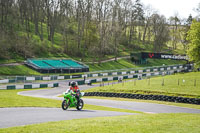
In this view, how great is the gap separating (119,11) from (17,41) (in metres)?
40.8

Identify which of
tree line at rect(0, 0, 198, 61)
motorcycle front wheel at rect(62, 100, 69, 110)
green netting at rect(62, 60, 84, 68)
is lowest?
green netting at rect(62, 60, 84, 68)

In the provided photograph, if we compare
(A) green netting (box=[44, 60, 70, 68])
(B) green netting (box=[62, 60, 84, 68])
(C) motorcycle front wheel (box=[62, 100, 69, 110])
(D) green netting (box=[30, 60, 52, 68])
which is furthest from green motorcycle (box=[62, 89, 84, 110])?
(B) green netting (box=[62, 60, 84, 68])

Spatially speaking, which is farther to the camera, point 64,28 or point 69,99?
point 64,28

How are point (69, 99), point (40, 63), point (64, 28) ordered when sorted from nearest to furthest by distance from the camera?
point (69, 99) → point (40, 63) → point (64, 28)

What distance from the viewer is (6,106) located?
17.0 m

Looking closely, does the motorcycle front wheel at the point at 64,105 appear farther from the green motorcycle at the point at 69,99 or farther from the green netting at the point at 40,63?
the green netting at the point at 40,63

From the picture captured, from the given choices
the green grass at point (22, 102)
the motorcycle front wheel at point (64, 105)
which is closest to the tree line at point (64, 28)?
the green grass at point (22, 102)

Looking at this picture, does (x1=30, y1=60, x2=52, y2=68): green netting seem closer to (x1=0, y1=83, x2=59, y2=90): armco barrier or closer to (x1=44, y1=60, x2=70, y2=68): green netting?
(x1=44, y1=60, x2=70, y2=68): green netting

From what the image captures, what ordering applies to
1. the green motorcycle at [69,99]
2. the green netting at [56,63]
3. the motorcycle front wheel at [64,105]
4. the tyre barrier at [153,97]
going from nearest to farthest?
the green motorcycle at [69,99] → the motorcycle front wheel at [64,105] → the tyre barrier at [153,97] → the green netting at [56,63]

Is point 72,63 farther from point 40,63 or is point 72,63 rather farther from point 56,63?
point 40,63

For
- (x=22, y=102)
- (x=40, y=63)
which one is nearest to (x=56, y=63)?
(x=40, y=63)

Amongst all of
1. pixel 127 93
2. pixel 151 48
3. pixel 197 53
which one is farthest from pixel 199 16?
pixel 151 48

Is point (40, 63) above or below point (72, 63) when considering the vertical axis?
above

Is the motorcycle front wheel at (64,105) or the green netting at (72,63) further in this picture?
the green netting at (72,63)
